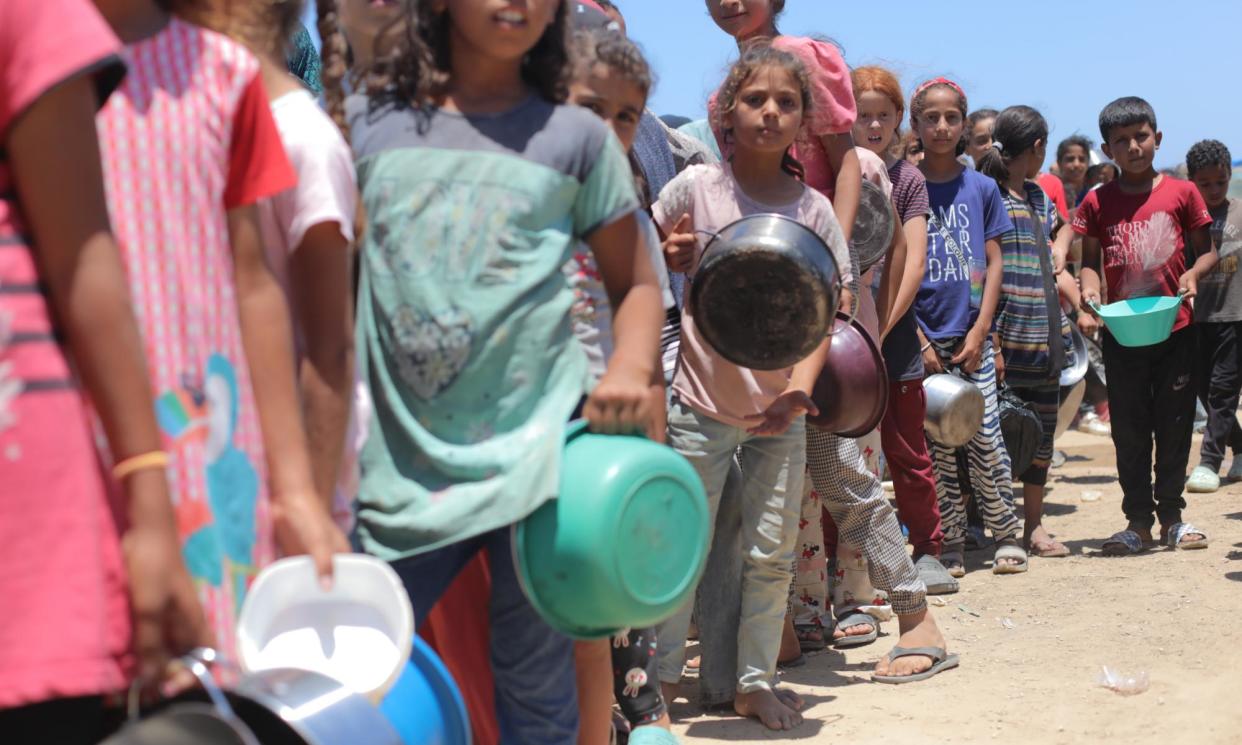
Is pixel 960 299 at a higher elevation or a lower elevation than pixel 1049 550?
higher

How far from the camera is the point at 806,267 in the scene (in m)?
3.74

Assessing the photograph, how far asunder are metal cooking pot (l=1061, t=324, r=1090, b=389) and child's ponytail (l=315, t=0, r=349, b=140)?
6.88m

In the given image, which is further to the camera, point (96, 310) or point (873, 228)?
point (873, 228)

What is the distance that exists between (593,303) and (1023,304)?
4.72 metres

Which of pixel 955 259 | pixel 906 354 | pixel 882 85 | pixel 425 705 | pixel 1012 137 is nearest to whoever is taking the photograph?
pixel 425 705

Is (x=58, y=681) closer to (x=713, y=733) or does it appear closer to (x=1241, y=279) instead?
(x=713, y=733)

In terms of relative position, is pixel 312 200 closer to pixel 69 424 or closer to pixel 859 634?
pixel 69 424

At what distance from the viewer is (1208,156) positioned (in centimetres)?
947

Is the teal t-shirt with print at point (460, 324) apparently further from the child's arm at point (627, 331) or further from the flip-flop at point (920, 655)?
the flip-flop at point (920, 655)

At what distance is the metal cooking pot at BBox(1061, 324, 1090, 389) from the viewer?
9180mm

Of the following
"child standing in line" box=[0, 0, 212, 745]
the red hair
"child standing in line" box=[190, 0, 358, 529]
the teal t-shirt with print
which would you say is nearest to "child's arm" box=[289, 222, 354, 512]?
"child standing in line" box=[190, 0, 358, 529]

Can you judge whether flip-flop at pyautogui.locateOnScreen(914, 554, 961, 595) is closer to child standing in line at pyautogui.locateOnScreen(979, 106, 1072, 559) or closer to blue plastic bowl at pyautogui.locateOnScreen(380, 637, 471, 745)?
child standing in line at pyautogui.locateOnScreen(979, 106, 1072, 559)

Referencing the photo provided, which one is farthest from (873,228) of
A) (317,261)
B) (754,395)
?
(317,261)

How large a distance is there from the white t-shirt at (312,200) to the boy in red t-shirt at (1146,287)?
5411mm
